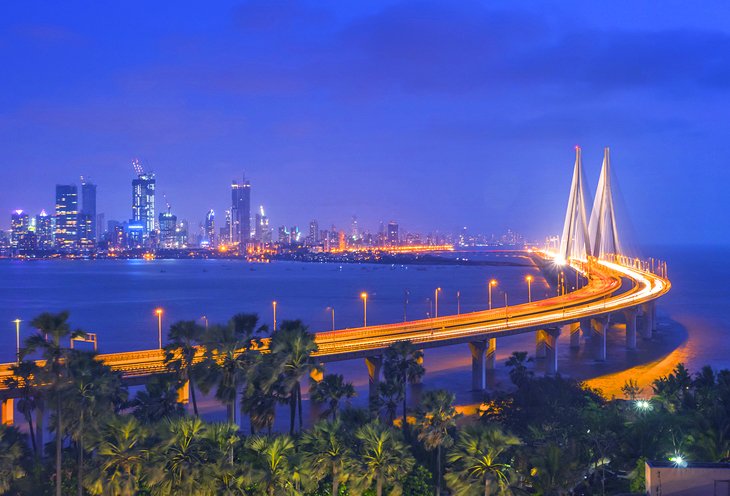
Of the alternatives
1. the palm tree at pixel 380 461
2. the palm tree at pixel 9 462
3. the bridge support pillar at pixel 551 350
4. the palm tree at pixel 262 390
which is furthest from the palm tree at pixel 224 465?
the bridge support pillar at pixel 551 350

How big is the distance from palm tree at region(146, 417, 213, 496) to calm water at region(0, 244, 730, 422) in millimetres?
17738

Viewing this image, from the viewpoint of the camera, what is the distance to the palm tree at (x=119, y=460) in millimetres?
15867

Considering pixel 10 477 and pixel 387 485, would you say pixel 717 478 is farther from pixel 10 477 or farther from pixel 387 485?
pixel 10 477

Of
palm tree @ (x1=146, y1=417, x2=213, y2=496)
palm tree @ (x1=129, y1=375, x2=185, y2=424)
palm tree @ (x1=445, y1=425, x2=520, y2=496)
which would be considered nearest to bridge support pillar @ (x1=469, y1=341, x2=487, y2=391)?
palm tree @ (x1=129, y1=375, x2=185, y2=424)

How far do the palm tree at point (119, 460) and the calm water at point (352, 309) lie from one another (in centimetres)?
1784

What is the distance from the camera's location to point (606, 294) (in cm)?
6644

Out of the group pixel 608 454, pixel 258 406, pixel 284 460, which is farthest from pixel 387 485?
pixel 608 454

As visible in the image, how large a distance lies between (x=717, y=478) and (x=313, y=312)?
75347 mm

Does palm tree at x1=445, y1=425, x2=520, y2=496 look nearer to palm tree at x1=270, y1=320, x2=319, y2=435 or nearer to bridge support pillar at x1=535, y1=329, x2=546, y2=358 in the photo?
palm tree at x1=270, y1=320, x2=319, y2=435

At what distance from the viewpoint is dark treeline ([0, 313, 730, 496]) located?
1608 centimetres

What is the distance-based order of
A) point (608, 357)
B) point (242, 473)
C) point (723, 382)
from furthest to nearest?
point (608, 357) < point (723, 382) < point (242, 473)

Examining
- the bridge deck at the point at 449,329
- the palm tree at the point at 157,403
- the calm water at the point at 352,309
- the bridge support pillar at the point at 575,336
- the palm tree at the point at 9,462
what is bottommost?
the calm water at the point at 352,309

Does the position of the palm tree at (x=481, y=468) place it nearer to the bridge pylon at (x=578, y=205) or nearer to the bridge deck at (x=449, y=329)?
the bridge deck at (x=449, y=329)

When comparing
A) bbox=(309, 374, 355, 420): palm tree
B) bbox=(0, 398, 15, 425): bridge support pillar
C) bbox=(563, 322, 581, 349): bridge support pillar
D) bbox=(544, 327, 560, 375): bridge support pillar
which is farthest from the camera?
bbox=(563, 322, 581, 349): bridge support pillar
